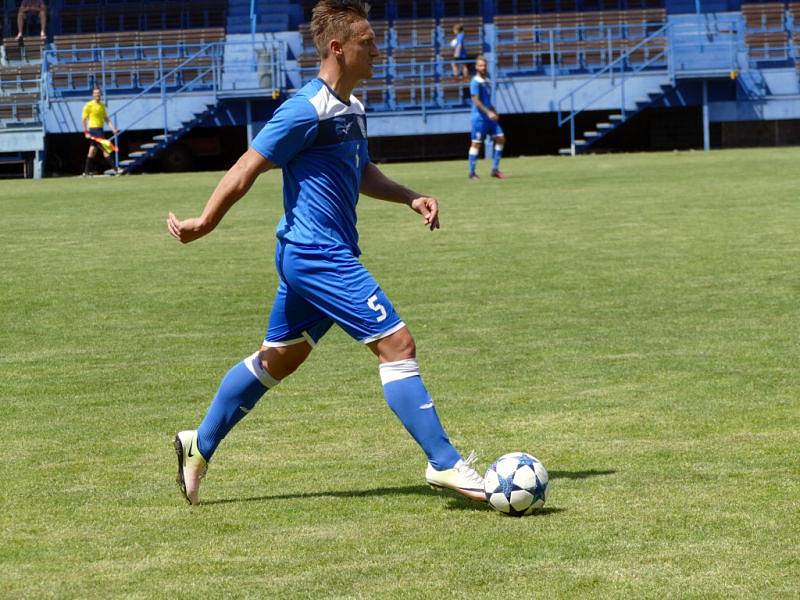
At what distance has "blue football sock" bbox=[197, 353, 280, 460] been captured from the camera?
20.3 feet

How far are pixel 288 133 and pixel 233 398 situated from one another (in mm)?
1190

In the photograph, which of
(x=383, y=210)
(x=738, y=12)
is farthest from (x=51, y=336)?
(x=738, y=12)

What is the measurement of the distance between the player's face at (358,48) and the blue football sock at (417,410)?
3.95 ft

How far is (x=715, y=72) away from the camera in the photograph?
1478 inches

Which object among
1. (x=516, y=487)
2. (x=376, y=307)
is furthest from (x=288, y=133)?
(x=516, y=487)

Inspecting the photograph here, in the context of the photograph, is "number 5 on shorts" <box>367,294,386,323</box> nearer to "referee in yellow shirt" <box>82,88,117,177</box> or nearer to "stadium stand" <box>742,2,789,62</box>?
"referee in yellow shirt" <box>82,88,117,177</box>

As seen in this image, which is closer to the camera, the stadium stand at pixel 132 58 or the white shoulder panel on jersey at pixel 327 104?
the white shoulder panel on jersey at pixel 327 104

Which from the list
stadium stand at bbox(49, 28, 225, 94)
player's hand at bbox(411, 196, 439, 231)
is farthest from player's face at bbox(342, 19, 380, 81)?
stadium stand at bbox(49, 28, 225, 94)

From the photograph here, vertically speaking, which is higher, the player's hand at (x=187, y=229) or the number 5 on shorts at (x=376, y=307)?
the player's hand at (x=187, y=229)

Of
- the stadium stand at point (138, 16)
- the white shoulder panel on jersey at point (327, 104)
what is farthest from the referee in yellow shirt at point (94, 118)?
the white shoulder panel on jersey at point (327, 104)

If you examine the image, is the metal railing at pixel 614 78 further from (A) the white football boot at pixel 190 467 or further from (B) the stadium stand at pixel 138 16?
(A) the white football boot at pixel 190 467

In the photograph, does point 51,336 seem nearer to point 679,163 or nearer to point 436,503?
point 436,503

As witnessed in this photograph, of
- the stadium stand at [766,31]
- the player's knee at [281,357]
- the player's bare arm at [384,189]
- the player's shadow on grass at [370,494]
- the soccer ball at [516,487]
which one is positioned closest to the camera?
the soccer ball at [516,487]

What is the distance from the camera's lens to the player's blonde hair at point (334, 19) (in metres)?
5.89
